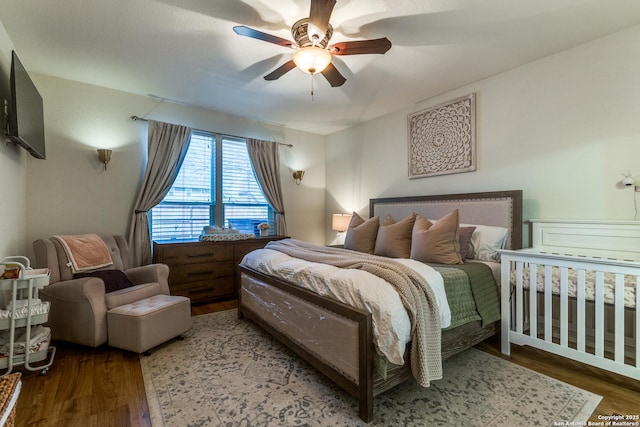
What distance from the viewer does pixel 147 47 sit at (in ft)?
8.49

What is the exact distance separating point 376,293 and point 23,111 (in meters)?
3.02

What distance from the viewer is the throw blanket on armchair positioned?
9.03ft

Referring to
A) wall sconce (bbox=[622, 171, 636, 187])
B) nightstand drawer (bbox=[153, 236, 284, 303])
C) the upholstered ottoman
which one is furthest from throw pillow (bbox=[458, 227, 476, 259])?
the upholstered ottoman

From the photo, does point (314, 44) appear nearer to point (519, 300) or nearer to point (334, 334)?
point (334, 334)

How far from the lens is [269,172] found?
4.74 meters

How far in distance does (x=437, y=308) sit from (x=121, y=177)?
3916 mm

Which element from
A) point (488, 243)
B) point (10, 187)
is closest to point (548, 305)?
point (488, 243)

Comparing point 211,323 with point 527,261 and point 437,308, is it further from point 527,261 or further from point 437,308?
point 527,261

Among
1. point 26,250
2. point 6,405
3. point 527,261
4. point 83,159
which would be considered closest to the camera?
point 6,405

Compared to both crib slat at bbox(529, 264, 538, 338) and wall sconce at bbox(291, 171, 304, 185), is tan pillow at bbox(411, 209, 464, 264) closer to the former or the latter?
crib slat at bbox(529, 264, 538, 338)

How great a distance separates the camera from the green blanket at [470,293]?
6.68ft

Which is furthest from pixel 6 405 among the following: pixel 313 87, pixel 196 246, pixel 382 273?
pixel 313 87

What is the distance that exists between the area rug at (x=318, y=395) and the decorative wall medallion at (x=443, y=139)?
2142 mm

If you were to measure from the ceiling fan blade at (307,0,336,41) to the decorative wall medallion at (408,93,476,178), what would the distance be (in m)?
2.17
